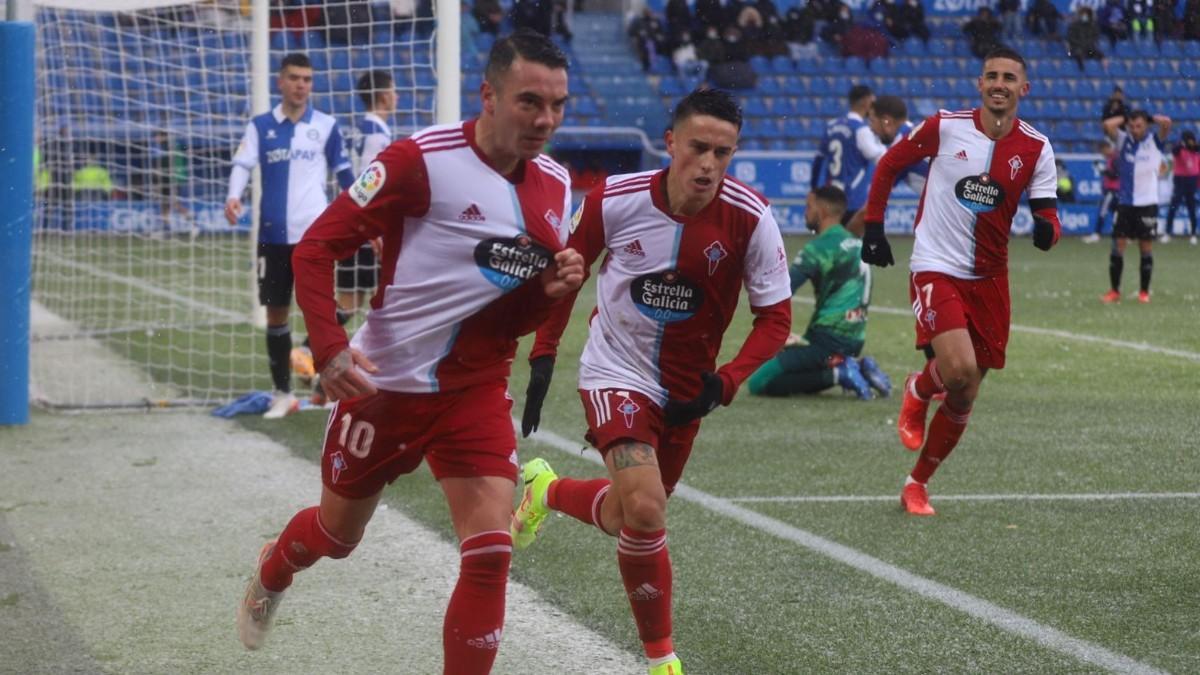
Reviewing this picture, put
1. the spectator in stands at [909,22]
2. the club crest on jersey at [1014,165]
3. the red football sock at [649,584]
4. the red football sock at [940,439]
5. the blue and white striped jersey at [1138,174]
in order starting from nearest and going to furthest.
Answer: the red football sock at [649,584] → the red football sock at [940,439] → the club crest on jersey at [1014,165] → the blue and white striped jersey at [1138,174] → the spectator in stands at [909,22]

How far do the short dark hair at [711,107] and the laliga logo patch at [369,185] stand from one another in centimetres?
107

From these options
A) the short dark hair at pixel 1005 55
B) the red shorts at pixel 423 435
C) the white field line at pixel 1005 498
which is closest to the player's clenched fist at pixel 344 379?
Result: the red shorts at pixel 423 435

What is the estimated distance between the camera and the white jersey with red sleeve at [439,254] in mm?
4332

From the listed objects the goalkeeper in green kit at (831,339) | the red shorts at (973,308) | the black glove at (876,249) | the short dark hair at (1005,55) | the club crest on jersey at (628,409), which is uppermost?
the short dark hair at (1005,55)

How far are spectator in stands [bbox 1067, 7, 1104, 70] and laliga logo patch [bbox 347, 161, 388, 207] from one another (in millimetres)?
33667

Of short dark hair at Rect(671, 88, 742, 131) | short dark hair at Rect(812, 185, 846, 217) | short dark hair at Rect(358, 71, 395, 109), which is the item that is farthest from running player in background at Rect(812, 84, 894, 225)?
Result: short dark hair at Rect(671, 88, 742, 131)

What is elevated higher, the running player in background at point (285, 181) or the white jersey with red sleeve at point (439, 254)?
the white jersey with red sleeve at point (439, 254)

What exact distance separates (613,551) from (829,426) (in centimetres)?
369

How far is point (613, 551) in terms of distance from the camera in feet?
21.3

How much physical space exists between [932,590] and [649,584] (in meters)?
1.45

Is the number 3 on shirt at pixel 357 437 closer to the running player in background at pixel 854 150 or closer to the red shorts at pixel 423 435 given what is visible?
the red shorts at pixel 423 435

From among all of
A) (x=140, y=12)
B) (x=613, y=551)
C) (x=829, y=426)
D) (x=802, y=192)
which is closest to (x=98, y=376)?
(x=140, y=12)

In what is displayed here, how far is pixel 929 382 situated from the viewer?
805cm

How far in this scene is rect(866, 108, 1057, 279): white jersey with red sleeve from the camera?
25.2ft
